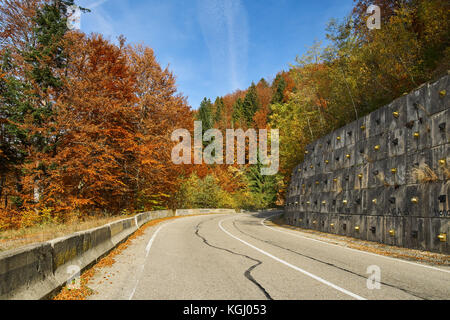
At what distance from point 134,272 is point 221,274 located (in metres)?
2.06

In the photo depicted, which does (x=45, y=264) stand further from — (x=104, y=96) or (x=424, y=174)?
(x=104, y=96)

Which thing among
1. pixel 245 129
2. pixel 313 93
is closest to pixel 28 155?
pixel 313 93

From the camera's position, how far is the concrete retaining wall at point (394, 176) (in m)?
9.35

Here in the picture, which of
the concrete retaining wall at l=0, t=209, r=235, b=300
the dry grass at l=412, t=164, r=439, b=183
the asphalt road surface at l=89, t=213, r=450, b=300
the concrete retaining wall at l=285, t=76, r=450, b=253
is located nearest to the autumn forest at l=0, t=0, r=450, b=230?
the concrete retaining wall at l=285, t=76, r=450, b=253

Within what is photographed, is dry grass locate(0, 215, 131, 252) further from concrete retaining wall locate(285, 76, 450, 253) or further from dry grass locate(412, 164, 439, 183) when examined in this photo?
dry grass locate(412, 164, 439, 183)

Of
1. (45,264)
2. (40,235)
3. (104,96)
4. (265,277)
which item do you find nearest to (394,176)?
(265,277)

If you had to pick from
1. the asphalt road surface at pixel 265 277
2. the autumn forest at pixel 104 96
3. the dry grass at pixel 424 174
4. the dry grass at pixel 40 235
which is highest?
the autumn forest at pixel 104 96

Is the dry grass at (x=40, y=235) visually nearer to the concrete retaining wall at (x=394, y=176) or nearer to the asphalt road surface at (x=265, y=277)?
the asphalt road surface at (x=265, y=277)

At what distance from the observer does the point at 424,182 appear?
32.4 feet

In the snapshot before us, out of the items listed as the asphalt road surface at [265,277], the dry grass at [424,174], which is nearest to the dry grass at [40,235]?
the asphalt road surface at [265,277]

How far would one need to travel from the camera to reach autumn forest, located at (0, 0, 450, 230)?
1532cm

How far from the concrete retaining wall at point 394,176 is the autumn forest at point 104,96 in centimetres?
296

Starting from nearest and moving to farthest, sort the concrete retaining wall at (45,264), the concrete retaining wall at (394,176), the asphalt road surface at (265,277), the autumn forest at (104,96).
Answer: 1. the concrete retaining wall at (45,264)
2. the asphalt road surface at (265,277)
3. the concrete retaining wall at (394,176)
4. the autumn forest at (104,96)

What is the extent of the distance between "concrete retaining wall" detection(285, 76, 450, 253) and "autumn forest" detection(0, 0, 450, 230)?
296 centimetres
